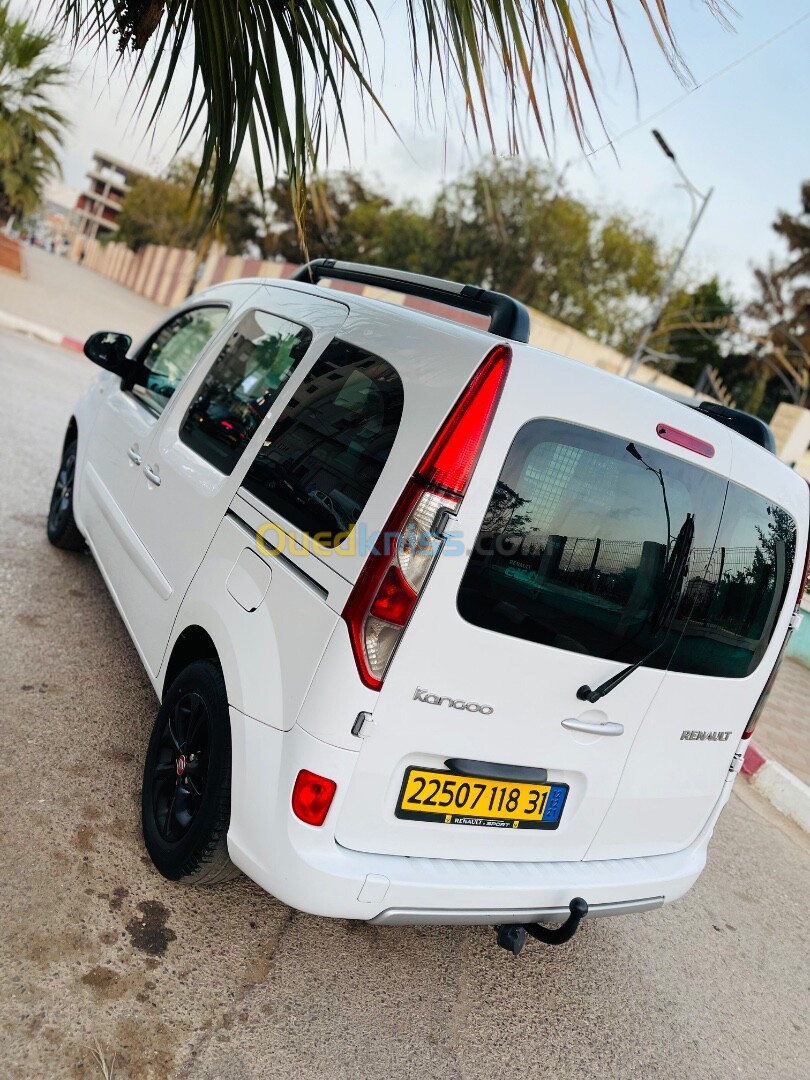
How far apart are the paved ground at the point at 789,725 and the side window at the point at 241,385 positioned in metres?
4.66

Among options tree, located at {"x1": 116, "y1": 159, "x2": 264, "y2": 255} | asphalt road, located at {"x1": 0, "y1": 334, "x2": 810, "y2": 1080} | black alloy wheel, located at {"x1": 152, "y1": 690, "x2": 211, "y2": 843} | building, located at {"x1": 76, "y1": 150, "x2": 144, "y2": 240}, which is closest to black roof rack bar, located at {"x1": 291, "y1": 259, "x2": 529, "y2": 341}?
black alloy wheel, located at {"x1": 152, "y1": 690, "x2": 211, "y2": 843}

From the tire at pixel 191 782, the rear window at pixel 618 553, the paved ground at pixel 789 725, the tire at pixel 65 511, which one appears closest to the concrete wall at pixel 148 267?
the paved ground at pixel 789 725

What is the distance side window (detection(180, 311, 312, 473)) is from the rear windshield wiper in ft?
4.27

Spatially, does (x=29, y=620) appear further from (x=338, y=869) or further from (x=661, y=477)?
(x=661, y=477)

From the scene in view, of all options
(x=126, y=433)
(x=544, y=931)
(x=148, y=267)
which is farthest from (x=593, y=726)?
(x=148, y=267)

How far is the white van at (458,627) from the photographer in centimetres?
216

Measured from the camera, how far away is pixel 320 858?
2.18 meters

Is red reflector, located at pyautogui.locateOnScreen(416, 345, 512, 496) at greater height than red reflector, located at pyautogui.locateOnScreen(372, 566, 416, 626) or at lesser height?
greater

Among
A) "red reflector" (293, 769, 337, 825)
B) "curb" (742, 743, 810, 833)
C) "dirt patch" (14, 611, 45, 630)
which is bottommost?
"dirt patch" (14, 611, 45, 630)

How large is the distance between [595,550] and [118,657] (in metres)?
2.70

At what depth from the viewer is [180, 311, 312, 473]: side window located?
2.95 meters

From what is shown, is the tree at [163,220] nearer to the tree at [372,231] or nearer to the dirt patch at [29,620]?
the tree at [372,231]

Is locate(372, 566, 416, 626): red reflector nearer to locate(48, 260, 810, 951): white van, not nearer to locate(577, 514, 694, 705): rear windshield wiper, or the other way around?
locate(48, 260, 810, 951): white van

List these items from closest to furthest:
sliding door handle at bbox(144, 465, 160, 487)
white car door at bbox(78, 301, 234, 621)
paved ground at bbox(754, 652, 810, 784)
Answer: sliding door handle at bbox(144, 465, 160, 487) → white car door at bbox(78, 301, 234, 621) → paved ground at bbox(754, 652, 810, 784)
